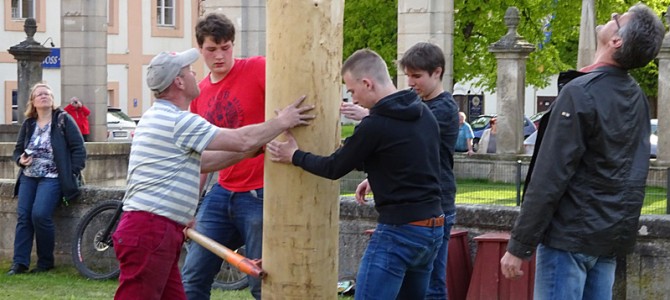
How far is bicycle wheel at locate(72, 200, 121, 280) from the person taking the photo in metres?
12.2

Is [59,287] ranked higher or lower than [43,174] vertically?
lower

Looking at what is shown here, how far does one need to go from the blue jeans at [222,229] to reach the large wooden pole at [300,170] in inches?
60.8

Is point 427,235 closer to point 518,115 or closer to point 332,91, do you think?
point 332,91

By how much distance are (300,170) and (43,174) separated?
7.25 meters

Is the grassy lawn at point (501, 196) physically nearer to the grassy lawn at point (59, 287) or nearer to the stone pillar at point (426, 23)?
the grassy lawn at point (59, 287)

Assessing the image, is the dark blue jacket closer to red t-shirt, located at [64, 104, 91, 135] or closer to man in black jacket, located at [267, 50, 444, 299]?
man in black jacket, located at [267, 50, 444, 299]

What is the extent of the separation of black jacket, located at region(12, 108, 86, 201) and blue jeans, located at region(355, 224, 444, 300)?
20.9 ft

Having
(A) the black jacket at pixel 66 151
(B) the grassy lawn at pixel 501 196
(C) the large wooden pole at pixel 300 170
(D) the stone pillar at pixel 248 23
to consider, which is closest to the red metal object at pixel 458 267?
(C) the large wooden pole at pixel 300 170

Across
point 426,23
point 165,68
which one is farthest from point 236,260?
point 426,23

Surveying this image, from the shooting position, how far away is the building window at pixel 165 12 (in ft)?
177

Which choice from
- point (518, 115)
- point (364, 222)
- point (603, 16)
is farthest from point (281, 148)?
point (603, 16)

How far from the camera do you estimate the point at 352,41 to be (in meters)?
39.6

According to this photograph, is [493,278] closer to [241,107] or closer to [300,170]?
[241,107]

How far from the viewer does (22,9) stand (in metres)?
48.3
